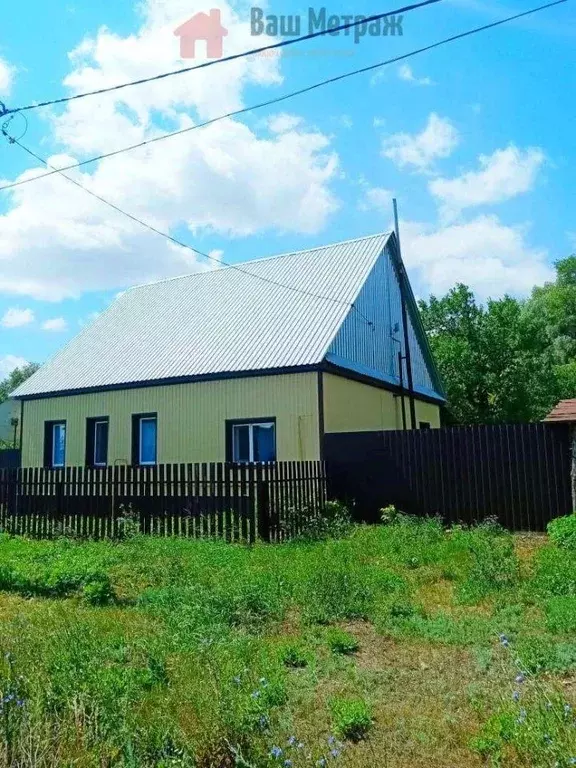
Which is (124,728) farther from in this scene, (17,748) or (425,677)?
(425,677)

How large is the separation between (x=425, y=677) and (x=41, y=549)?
698cm

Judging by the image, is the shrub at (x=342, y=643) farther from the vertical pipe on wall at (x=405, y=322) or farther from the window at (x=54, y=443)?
the window at (x=54, y=443)

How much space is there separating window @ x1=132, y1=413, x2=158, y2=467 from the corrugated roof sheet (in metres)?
1.15

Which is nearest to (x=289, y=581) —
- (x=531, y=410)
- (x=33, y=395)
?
(x=33, y=395)

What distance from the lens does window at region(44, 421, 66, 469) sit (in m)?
20.4

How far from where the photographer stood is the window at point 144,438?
18.2m

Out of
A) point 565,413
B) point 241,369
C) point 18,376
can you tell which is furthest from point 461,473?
point 18,376

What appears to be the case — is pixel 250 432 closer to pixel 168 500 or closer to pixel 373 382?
pixel 373 382

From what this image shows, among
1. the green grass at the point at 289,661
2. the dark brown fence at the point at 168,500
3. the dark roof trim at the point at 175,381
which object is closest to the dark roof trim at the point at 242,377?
the dark roof trim at the point at 175,381

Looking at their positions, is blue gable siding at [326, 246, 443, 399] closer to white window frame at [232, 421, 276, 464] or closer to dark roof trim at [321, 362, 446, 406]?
dark roof trim at [321, 362, 446, 406]

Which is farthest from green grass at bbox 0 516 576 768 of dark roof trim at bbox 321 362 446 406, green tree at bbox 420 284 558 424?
green tree at bbox 420 284 558 424

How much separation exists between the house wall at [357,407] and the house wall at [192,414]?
560 mm

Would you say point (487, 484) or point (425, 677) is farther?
point (487, 484)

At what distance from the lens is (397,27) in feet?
25.7
